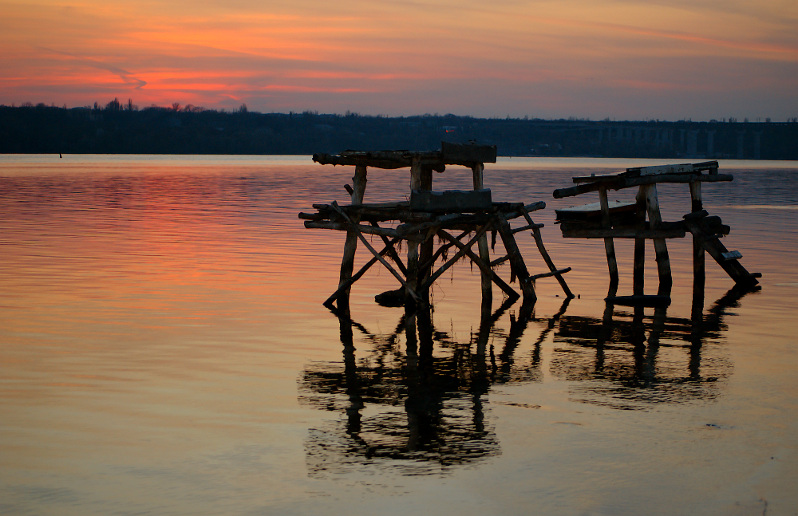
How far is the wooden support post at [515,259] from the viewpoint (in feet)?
61.2

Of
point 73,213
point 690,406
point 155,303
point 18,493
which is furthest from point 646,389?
point 73,213

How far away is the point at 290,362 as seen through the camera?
531 inches

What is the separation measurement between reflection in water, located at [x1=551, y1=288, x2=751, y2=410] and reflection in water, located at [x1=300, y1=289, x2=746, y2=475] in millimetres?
16

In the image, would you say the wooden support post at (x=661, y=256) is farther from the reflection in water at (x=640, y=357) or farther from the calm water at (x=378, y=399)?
the reflection in water at (x=640, y=357)

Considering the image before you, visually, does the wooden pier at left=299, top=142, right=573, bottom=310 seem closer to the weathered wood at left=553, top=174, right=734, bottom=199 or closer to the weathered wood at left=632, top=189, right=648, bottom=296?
the weathered wood at left=553, top=174, right=734, bottom=199

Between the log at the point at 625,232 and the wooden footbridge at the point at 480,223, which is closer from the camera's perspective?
the wooden footbridge at the point at 480,223

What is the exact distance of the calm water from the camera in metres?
8.30

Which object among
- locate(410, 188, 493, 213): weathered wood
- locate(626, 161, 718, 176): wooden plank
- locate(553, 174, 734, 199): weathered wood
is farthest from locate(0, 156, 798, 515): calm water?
locate(626, 161, 718, 176): wooden plank

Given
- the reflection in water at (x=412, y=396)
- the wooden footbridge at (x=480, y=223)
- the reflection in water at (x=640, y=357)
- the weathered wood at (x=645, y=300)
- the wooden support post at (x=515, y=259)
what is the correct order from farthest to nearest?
Answer: the weathered wood at (x=645, y=300) < the wooden support post at (x=515, y=259) < the wooden footbridge at (x=480, y=223) < the reflection in water at (x=640, y=357) < the reflection in water at (x=412, y=396)

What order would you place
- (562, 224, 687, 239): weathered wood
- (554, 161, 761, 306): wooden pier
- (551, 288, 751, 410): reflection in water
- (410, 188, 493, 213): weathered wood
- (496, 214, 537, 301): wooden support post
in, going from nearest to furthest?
(551, 288, 751, 410): reflection in water < (410, 188, 493, 213): weathered wood < (496, 214, 537, 301): wooden support post < (562, 224, 687, 239): weathered wood < (554, 161, 761, 306): wooden pier

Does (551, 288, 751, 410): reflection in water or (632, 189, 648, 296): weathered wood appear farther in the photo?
A: (632, 189, 648, 296): weathered wood

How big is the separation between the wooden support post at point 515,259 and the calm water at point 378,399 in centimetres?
44

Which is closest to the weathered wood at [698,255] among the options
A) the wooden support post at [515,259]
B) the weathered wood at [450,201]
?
the wooden support post at [515,259]

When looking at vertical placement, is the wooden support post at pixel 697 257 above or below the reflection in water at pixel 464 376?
above
